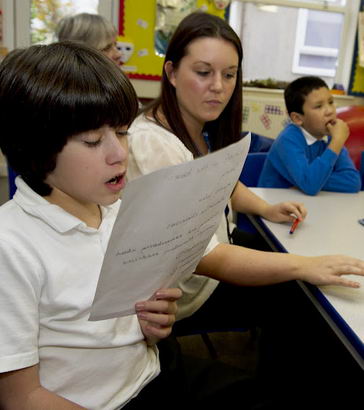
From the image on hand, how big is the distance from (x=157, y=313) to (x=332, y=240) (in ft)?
1.94

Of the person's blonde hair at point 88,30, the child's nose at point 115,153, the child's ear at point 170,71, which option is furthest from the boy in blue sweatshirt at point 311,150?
the child's nose at point 115,153

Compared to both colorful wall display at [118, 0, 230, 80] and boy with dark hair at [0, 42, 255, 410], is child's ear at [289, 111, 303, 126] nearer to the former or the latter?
boy with dark hair at [0, 42, 255, 410]

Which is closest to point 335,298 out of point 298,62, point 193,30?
point 193,30

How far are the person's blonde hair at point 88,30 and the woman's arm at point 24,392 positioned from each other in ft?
6.02

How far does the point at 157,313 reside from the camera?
0.70m

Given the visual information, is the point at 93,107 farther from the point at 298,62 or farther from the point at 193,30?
the point at 298,62

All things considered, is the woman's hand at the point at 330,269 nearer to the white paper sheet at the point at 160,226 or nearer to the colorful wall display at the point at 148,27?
the white paper sheet at the point at 160,226

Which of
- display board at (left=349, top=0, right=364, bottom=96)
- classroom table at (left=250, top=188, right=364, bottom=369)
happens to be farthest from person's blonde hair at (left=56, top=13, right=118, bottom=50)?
display board at (left=349, top=0, right=364, bottom=96)

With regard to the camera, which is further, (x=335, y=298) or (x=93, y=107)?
(x=335, y=298)

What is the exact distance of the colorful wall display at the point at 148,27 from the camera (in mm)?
2951

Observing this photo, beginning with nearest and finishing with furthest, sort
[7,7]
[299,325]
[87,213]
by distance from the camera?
[87,213] → [299,325] → [7,7]

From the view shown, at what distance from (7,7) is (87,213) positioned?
8.70 ft

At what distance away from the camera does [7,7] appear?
9.32ft

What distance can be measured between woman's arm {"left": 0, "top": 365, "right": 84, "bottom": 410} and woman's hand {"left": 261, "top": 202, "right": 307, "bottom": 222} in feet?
2.66
